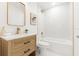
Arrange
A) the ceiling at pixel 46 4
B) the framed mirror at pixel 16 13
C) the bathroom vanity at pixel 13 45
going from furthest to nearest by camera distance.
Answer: the ceiling at pixel 46 4
the framed mirror at pixel 16 13
the bathroom vanity at pixel 13 45

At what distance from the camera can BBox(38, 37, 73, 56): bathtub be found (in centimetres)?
214

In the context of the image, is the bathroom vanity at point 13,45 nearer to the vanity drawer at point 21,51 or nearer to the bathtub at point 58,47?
the vanity drawer at point 21,51

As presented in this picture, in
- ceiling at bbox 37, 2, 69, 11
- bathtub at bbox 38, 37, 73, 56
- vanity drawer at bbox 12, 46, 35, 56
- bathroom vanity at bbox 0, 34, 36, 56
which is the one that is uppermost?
ceiling at bbox 37, 2, 69, 11

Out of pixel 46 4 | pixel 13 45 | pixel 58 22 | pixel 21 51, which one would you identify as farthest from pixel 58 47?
pixel 13 45

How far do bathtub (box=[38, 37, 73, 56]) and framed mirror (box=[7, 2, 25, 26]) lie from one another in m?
0.64

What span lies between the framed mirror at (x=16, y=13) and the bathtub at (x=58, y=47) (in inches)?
25.1

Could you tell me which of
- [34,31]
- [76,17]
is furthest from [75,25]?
[34,31]

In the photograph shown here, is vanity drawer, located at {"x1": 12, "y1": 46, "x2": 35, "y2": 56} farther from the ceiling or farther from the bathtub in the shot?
the ceiling

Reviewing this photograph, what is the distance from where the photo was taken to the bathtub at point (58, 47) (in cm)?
214

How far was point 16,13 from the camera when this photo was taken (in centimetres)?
155

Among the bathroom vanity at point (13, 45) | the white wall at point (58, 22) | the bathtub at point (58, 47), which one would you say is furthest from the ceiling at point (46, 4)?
the bathroom vanity at point (13, 45)

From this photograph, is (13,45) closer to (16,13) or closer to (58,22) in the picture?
(16,13)

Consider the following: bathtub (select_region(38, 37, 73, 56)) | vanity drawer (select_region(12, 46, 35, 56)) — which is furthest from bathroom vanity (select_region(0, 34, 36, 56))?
bathtub (select_region(38, 37, 73, 56))

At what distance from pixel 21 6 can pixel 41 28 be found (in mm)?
602
